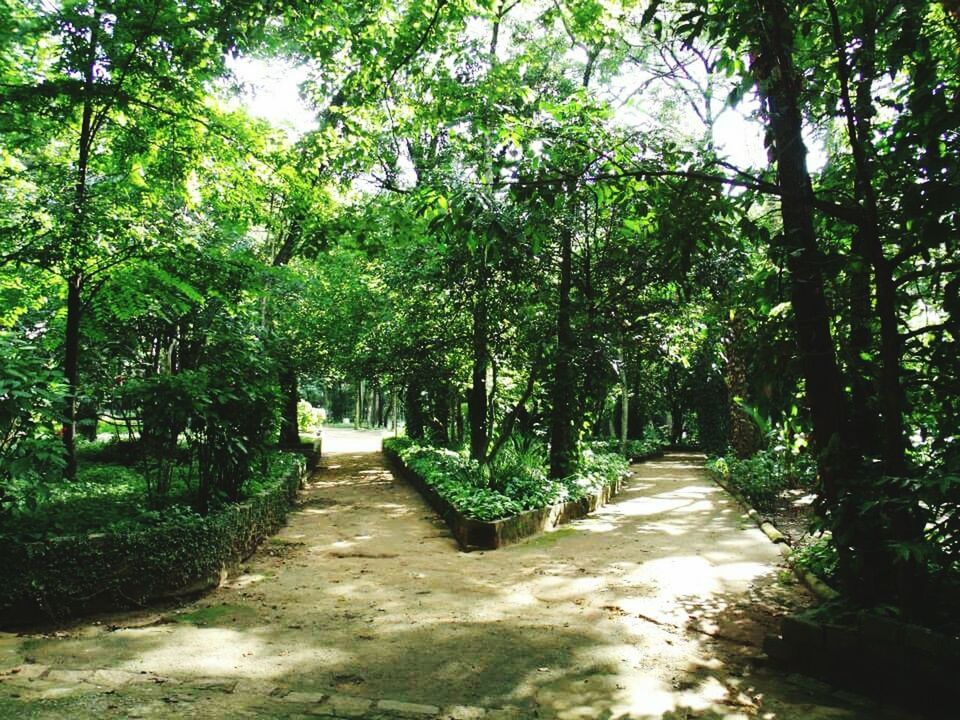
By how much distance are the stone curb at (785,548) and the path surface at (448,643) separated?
17 cm

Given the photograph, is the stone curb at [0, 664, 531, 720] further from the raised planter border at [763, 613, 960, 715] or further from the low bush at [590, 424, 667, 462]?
the low bush at [590, 424, 667, 462]

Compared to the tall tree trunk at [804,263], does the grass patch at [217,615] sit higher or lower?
lower

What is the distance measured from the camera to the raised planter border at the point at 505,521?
8641 mm

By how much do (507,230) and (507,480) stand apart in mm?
7133

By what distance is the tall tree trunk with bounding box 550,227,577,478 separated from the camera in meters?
12.0

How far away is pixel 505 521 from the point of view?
8.84 metres

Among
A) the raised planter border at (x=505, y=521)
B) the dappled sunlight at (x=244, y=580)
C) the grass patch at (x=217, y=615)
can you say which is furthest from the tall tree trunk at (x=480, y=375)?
the grass patch at (x=217, y=615)

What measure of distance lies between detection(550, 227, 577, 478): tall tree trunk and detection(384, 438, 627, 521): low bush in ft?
1.26

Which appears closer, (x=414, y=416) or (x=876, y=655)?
(x=876, y=655)

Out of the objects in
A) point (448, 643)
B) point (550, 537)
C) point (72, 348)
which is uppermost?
point (72, 348)

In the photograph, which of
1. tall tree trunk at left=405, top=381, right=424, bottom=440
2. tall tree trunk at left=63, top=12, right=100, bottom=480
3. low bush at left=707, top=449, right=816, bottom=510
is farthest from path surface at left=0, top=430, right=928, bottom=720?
tall tree trunk at left=405, top=381, right=424, bottom=440

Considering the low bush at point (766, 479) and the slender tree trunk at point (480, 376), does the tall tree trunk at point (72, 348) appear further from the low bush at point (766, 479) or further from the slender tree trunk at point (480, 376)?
the low bush at point (766, 479)

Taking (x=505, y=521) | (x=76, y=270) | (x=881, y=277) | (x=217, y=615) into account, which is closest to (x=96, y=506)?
(x=217, y=615)

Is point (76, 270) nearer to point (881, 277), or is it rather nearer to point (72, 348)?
point (72, 348)
